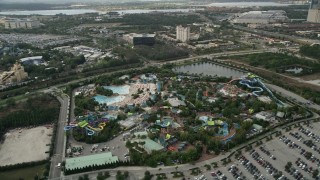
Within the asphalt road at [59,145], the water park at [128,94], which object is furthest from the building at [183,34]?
the asphalt road at [59,145]

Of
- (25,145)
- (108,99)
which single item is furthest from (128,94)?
(25,145)

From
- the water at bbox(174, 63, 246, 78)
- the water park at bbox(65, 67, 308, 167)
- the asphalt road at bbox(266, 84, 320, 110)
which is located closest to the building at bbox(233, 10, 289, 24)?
the water at bbox(174, 63, 246, 78)

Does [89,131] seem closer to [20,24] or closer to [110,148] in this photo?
[110,148]

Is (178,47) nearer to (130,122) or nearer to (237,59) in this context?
(237,59)

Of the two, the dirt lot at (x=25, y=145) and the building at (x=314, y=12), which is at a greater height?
the building at (x=314, y=12)

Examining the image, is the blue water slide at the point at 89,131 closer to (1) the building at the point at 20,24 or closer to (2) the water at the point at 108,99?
(2) the water at the point at 108,99

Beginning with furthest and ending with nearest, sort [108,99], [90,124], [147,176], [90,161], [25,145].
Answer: [108,99]
[90,124]
[25,145]
[90,161]
[147,176]

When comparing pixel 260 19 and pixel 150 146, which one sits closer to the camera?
pixel 150 146
